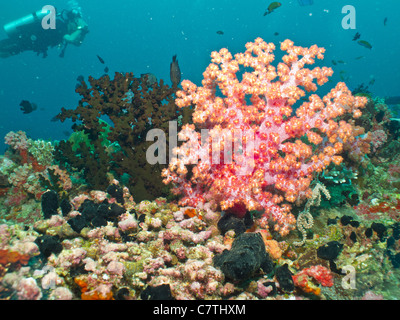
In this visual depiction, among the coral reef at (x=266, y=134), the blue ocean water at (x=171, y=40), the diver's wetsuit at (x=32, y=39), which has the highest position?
the blue ocean water at (x=171, y=40)

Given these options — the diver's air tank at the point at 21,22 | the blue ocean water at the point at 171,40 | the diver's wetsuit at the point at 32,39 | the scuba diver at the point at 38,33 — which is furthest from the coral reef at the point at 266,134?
the blue ocean water at the point at 171,40

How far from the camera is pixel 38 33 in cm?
1772

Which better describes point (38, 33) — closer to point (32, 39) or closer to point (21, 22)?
point (32, 39)

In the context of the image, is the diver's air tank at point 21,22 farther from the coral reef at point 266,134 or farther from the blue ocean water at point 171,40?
the blue ocean water at point 171,40

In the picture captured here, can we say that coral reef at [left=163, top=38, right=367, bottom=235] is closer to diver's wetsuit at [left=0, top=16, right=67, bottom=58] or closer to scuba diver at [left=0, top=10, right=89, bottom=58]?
scuba diver at [left=0, top=10, right=89, bottom=58]

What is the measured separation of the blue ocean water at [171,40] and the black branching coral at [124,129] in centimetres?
8967

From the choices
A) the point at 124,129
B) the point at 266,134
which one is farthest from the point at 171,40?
the point at 266,134

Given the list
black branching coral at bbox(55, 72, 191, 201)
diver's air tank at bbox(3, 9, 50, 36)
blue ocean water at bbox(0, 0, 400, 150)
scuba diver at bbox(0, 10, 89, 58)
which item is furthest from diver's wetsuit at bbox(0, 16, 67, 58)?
blue ocean water at bbox(0, 0, 400, 150)

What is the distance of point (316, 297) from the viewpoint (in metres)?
2.96

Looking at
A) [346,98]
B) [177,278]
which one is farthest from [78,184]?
[346,98]

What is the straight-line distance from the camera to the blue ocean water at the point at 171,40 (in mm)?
103125

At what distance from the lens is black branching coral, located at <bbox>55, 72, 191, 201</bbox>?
192 inches

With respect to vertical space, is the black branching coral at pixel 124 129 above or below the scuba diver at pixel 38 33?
below
